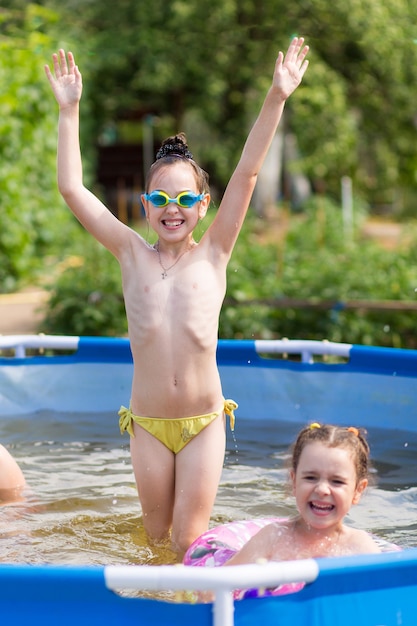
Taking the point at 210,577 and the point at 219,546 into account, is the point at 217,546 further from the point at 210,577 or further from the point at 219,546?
the point at 210,577

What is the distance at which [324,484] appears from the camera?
9.11ft

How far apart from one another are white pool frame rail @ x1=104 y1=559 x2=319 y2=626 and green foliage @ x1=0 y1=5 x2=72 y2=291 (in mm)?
8037

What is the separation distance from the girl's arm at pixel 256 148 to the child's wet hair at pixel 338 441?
895 mm

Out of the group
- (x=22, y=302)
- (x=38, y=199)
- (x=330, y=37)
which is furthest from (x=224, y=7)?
(x=22, y=302)

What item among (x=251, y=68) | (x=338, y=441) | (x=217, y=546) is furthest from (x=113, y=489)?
A: (x=251, y=68)

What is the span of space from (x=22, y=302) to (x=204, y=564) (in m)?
6.94

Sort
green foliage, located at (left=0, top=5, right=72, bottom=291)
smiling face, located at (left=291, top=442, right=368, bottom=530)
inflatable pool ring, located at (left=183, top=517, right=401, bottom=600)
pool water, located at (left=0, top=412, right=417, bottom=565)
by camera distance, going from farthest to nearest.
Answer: green foliage, located at (left=0, top=5, right=72, bottom=291), pool water, located at (left=0, top=412, right=417, bottom=565), inflatable pool ring, located at (left=183, top=517, right=401, bottom=600), smiling face, located at (left=291, top=442, right=368, bottom=530)

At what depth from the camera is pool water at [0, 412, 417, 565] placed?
3859mm

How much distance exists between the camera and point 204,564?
3201 millimetres

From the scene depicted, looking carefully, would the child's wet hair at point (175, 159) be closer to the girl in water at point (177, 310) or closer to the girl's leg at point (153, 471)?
the girl in water at point (177, 310)

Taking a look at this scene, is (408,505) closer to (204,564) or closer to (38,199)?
(204,564)

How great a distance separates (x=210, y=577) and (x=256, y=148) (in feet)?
5.47

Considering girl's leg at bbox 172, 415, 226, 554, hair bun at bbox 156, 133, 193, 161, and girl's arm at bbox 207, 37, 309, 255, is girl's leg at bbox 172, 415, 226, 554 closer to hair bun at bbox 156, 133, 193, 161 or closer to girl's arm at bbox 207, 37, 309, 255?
girl's arm at bbox 207, 37, 309, 255

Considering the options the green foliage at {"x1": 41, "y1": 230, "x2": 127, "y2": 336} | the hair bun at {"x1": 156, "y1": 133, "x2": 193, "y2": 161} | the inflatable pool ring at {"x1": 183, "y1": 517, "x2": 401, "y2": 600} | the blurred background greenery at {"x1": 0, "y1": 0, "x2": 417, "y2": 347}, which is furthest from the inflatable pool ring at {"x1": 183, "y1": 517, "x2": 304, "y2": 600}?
the green foliage at {"x1": 41, "y1": 230, "x2": 127, "y2": 336}
